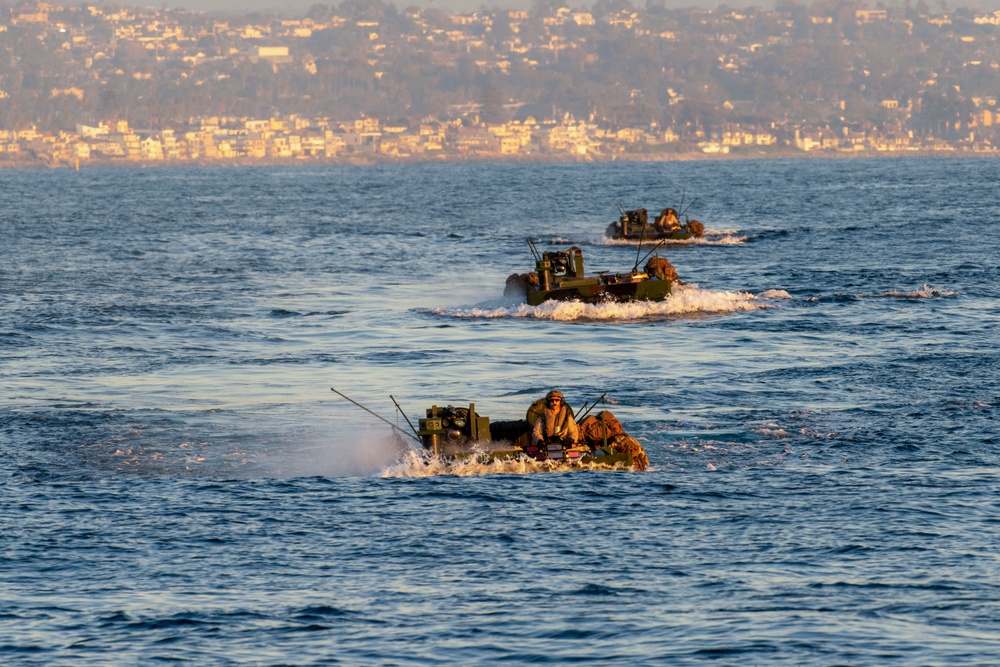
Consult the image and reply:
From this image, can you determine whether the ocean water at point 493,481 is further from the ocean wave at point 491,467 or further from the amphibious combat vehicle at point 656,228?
the amphibious combat vehicle at point 656,228

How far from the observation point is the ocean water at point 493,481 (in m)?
20.4

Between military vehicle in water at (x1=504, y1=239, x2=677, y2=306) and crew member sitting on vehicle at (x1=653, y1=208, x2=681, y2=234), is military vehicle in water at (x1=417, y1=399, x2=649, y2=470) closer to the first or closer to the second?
military vehicle in water at (x1=504, y1=239, x2=677, y2=306)

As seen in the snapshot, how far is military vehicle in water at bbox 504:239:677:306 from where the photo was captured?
54000 mm

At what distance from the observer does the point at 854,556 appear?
76.5 feet

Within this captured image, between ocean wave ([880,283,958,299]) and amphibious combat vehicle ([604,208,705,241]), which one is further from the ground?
amphibious combat vehicle ([604,208,705,241])

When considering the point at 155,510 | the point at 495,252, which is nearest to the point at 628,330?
the point at 155,510

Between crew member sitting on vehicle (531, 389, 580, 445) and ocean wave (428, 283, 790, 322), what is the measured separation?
23.9m

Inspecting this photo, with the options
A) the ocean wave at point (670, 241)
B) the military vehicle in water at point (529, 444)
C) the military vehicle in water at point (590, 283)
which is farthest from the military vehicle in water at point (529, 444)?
the ocean wave at point (670, 241)

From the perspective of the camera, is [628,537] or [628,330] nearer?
[628,537]

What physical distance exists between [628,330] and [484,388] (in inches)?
486

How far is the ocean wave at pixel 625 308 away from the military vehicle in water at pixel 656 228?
28051mm

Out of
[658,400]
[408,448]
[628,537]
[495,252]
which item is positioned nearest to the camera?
[628,537]

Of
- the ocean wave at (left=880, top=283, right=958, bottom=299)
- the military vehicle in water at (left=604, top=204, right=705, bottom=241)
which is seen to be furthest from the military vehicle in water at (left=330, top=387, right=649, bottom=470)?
the military vehicle in water at (left=604, top=204, right=705, bottom=241)

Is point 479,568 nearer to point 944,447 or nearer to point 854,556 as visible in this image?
point 854,556
